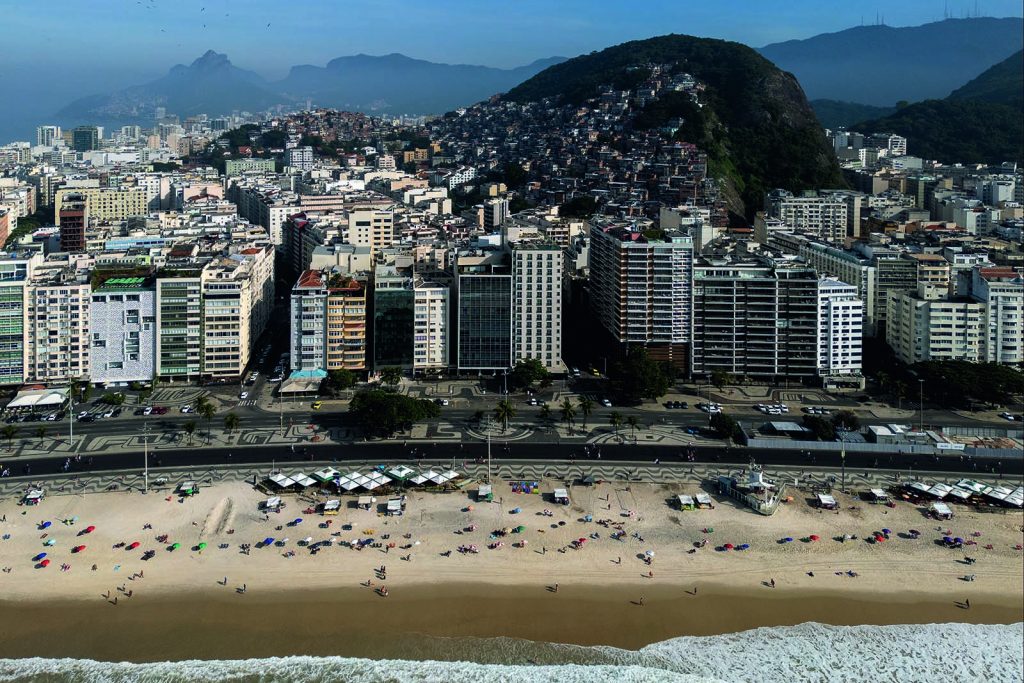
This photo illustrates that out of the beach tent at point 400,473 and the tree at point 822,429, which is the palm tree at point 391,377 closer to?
the beach tent at point 400,473

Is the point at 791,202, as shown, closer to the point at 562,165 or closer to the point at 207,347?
the point at 562,165

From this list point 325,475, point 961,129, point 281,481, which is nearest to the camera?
point 281,481

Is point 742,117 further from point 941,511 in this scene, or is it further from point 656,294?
point 941,511

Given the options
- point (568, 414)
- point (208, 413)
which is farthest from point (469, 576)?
point (208, 413)

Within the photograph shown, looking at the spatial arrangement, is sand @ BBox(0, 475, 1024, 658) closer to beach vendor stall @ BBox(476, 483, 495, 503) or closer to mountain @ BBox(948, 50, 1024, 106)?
beach vendor stall @ BBox(476, 483, 495, 503)

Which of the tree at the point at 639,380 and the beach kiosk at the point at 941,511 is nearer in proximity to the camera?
the beach kiosk at the point at 941,511

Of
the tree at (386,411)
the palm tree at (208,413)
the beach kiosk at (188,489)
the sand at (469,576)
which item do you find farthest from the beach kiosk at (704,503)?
the palm tree at (208,413)

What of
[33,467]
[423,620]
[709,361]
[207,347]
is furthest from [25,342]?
[709,361]

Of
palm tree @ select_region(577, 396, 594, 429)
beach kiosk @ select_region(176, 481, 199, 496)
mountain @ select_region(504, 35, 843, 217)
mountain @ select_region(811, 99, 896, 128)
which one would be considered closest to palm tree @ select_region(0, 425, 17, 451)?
beach kiosk @ select_region(176, 481, 199, 496)
